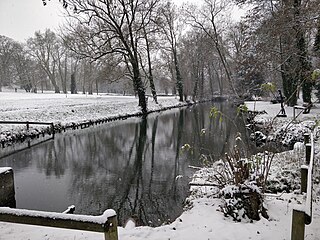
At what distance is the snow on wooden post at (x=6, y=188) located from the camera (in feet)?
18.2

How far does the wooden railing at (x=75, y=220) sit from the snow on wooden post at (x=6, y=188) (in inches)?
127

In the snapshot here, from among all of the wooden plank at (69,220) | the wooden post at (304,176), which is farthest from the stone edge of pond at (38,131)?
the wooden post at (304,176)

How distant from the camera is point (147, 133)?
18.2m

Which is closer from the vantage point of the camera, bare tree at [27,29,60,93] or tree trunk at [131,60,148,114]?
tree trunk at [131,60,148,114]

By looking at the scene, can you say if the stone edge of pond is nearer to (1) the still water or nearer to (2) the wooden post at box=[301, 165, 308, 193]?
(1) the still water

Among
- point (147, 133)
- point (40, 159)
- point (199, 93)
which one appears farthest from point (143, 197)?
point (199, 93)

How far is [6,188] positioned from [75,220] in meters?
3.95

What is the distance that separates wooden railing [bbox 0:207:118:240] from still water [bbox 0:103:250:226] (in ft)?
9.81

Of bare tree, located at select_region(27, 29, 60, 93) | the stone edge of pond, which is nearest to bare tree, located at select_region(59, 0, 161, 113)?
the stone edge of pond

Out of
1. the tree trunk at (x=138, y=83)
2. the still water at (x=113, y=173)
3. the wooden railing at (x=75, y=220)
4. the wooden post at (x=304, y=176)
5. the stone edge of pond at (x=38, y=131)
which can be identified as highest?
the tree trunk at (x=138, y=83)

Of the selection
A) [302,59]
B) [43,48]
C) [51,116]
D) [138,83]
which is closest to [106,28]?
[138,83]

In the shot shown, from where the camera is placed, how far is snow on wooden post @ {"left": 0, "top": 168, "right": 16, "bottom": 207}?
5.54 metres

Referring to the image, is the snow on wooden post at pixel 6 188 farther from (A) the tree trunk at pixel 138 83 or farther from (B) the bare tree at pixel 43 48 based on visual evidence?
(B) the bare tree at pixel 43 48

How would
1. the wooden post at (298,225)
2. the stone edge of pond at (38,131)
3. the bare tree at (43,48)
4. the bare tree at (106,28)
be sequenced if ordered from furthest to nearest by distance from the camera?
the bare tree at (43,48)
the bare tree at (106,28)
the stone edge of pond at (38,131)
the wooden post at (298,225)
